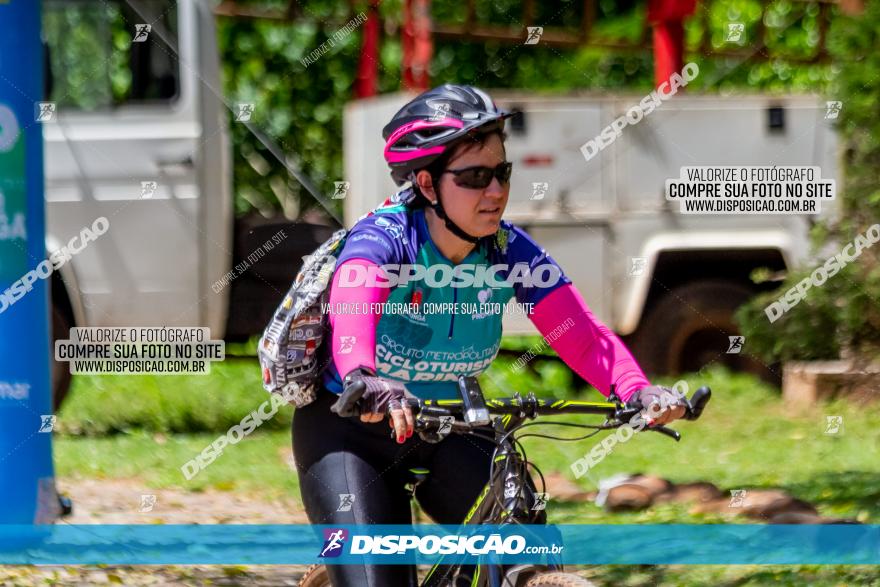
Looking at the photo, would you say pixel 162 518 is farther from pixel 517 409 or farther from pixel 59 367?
pixel 517 409

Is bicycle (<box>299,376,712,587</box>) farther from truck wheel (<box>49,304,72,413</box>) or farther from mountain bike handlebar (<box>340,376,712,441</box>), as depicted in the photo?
truck wheel (<box>49,304,72,413</box>)

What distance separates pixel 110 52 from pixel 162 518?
102 inches

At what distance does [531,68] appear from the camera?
13.1 metres

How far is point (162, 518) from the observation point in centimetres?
627

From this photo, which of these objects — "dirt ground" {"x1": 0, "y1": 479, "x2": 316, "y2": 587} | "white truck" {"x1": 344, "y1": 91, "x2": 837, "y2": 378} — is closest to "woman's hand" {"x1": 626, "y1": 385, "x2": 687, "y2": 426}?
"dirt ground" {"x1": 0, "y1": 479, "x2": 316, "y2": 587}

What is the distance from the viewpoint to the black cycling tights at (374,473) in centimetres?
327

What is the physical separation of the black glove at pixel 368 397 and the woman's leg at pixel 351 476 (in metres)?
0.44

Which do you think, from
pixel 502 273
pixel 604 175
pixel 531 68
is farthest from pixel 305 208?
pixel 531 68

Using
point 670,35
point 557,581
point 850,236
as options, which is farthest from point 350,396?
point 670,35

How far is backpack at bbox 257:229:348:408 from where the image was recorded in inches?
131

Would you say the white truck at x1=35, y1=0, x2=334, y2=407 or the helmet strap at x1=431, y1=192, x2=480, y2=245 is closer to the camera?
the helmet strap at x1=431, y1=192, x2=480, y2=245

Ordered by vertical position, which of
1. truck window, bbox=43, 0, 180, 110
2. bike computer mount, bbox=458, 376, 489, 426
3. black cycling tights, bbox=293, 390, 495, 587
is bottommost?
black cycling tights, bbox=293, 390, 495, 587

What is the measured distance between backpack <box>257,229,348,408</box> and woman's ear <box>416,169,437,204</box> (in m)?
0.27

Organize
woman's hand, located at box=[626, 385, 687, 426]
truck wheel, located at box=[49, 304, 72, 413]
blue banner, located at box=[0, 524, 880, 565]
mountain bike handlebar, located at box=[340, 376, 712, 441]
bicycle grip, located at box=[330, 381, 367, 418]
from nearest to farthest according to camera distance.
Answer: bicycle grip, located at box=[330, 381, 367, 418] → mountain bike handlebar, located at box=[340, 376, 712, 441] → woman's hand, located at box=[626, 385, 687, 426] → blue banner, located at box=[0, 524, 880, 565] → truck wheel, located at box=[49, 304, 72, 413]
